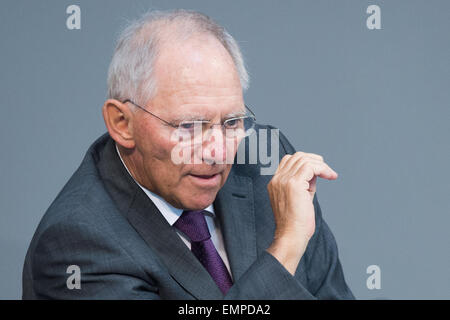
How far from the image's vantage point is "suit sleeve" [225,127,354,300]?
6.01 ft

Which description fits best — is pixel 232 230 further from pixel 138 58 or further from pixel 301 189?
pixel 138 58

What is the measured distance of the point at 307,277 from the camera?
2.15 m

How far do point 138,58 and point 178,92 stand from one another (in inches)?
5.2

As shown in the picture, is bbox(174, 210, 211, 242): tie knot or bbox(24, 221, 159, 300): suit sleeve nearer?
bbox(24, 221, 159, 300): suit sleeve

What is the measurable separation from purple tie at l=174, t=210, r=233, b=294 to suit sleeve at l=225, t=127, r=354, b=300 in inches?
5.8

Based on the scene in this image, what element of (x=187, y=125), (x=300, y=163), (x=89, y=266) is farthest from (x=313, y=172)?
(x=89, y=266)

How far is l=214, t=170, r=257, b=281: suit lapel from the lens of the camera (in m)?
2.03

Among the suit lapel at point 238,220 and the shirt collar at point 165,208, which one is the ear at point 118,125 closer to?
the shirt collar at point 165,208

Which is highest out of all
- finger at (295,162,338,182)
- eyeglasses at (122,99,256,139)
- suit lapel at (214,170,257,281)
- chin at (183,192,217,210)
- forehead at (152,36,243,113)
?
forehead at (152,36,243,113)

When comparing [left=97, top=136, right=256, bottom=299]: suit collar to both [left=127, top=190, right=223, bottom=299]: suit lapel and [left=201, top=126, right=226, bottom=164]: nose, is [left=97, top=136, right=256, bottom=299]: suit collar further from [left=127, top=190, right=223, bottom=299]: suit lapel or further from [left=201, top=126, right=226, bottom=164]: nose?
[left=201, top=126, right=226, bottom=164]: nose

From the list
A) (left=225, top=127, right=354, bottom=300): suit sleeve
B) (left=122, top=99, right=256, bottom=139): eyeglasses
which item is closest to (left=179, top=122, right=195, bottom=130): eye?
(left=122, top=99, right=256, bottom=139): eyeglasses

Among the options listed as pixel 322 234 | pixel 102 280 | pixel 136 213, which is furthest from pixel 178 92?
pixel 322 234

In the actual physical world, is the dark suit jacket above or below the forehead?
below
